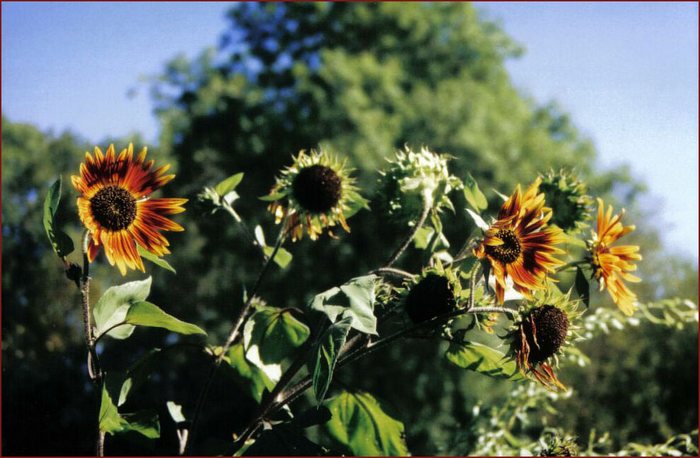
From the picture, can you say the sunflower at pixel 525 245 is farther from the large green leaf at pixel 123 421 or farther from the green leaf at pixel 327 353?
the large green leaf at pixel 123 421

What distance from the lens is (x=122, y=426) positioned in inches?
25.6

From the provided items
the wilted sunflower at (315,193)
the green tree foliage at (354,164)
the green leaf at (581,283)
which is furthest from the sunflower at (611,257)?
the green tree foliage at (354,164)

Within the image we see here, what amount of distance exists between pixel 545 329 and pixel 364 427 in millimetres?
278

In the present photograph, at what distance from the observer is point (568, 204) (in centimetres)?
79

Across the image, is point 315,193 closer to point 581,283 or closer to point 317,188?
point 317,188

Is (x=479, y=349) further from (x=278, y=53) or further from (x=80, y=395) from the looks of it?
(x=278, y=53)

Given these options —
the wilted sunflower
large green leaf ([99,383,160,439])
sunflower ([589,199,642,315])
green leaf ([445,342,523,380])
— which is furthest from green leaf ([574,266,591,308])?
large green leaf ([99,383,160,439])

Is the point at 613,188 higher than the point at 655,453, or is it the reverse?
the point at 613,188

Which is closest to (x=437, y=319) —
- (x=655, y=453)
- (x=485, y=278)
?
(x=485, y=278)

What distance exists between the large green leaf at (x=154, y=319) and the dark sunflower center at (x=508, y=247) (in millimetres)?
283

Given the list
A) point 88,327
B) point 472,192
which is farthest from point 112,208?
point 472,192

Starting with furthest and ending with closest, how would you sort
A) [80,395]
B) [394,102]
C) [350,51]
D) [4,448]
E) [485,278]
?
[350,51] → [394,102] → [80,395] → [4,448] → [485,278]

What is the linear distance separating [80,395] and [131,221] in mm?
3873

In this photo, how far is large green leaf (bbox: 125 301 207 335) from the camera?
0.58m
